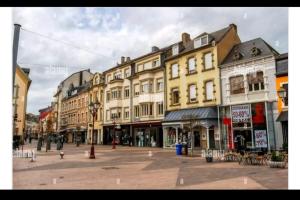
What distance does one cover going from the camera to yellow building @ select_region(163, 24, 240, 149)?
25.7m

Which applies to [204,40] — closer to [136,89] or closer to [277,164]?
[136,89]

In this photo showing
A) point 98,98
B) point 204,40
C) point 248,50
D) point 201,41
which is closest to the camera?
point 248,50

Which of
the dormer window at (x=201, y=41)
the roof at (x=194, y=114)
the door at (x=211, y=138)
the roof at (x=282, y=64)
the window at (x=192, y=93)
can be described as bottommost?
the door at (x=211, y=138)

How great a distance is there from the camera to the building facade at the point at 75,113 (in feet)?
162

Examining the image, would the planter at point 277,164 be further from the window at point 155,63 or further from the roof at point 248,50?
the window at point 155,63

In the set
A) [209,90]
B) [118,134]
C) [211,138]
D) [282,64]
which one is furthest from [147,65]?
[282,64]

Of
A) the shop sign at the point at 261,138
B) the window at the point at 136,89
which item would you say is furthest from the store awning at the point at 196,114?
the window at the point at 136,89

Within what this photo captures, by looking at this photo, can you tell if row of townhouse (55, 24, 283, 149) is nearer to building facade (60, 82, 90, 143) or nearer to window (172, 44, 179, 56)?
window (172, 44, 179, 56)

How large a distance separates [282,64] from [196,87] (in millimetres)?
8398

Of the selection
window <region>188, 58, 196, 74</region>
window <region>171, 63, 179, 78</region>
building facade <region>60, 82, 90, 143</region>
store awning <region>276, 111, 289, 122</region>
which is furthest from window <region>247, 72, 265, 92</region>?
building facade <region>60, 82, 90, 143</region>

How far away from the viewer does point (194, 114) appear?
2606 centimetres

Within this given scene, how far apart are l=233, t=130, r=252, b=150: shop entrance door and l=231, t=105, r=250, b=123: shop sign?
88cm

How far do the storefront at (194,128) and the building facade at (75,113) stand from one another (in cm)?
2092

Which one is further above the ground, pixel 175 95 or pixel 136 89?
pixel 136 89
